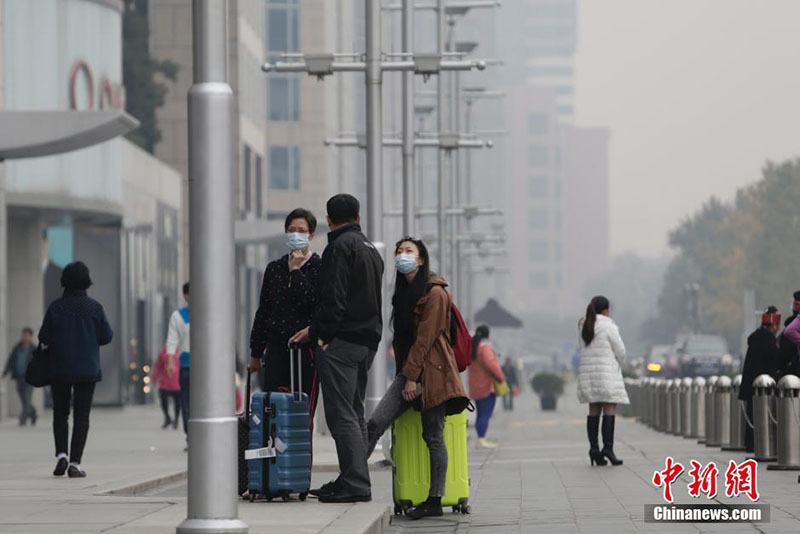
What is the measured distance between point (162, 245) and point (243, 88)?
16.7 meters

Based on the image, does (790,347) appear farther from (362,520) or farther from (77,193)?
(77,193)

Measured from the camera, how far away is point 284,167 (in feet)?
317

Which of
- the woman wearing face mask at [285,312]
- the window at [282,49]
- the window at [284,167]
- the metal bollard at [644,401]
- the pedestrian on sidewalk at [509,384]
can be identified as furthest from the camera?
the window at [284,167]

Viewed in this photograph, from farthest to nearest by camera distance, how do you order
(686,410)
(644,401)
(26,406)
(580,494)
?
(644,401)
(26,406)
(686,410)
(580,494)

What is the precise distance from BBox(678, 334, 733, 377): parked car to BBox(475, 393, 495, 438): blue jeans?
113 feet

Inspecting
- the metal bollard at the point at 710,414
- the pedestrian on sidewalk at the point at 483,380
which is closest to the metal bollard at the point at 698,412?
the metal bollard at the point at 710,414

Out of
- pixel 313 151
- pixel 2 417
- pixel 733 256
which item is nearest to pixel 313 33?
pixel 313 151

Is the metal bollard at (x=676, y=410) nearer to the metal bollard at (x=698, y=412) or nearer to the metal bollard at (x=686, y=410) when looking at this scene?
the metal bollard at (x=686, y=410)

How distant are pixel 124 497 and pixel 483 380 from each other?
14.7 meters

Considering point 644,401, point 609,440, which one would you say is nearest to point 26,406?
point 644,401

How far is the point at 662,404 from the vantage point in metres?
34.6

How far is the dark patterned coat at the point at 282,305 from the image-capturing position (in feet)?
42.7

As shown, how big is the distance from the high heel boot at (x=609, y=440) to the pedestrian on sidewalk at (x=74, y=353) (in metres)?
5.35
